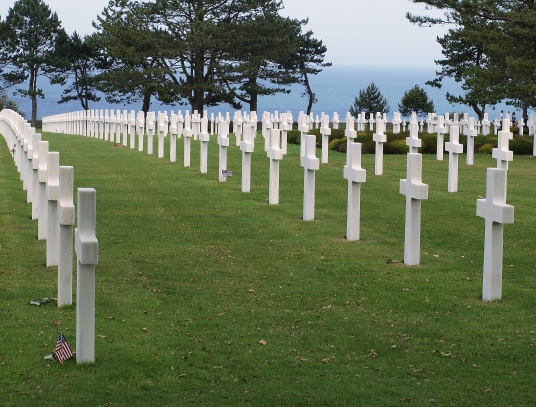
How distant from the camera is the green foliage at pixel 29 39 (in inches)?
3034

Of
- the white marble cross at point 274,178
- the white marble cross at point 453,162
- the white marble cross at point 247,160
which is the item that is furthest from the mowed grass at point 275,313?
the white marble cross at point 453,162

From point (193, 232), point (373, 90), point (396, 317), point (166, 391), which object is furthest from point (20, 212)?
point (373, 90)

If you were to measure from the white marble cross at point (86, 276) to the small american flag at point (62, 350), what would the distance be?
9 cm

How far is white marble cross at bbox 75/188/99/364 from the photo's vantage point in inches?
250

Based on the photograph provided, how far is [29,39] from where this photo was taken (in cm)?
7738

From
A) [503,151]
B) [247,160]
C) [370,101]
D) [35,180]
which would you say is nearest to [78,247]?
[35,180]

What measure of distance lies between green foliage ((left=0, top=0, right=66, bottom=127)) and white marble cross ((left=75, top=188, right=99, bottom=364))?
72.2m

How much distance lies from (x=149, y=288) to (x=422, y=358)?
113 inches

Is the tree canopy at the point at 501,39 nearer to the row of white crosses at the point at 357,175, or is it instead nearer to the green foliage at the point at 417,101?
the row of white crosses at the point at 357,175

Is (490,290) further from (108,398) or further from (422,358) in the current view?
(108,398)

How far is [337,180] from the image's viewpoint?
18.5m

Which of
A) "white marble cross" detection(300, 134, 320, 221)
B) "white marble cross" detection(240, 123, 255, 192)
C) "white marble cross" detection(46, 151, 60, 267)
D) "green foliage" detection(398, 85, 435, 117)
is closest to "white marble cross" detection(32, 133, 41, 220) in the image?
"white marble cross" detection(46, 151, 60, 267)

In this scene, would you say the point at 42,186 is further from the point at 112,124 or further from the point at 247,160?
the point at 112,124

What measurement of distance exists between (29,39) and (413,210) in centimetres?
7133
